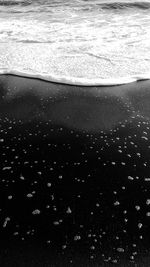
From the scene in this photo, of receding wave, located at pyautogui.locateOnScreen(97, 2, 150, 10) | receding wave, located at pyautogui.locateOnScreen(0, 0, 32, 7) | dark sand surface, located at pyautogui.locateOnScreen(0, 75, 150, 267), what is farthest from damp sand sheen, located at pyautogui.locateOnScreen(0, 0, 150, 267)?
receding wave, located at pyautogui.locateOnScreen(0, 0, 32, 7)

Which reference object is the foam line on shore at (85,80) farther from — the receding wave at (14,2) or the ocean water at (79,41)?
the receding wave at (14,2)

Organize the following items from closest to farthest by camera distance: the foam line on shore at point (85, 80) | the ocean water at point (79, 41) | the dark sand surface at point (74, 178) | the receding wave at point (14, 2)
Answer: the dark sand surface at point (74, 178), the foam line on shore at point (85, 80), the ocean water at point (79, 41), the receding wave at point (14, 2)

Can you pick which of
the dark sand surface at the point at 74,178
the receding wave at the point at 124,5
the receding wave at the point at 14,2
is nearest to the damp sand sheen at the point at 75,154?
the dark sand surface at the point at 74,178

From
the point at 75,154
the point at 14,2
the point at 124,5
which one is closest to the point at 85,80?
the point at 75,154

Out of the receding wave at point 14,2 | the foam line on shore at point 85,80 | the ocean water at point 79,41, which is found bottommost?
the receding wave at point 14,2

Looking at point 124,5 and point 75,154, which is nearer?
point 75,154

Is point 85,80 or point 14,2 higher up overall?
point 85,80

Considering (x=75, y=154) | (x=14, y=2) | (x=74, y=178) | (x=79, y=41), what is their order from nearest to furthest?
(x=74, y=178), (x=75, y=154), (x=79, y=41), (x=14, y=2)

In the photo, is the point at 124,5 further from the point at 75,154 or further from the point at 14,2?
the point at 75,154
